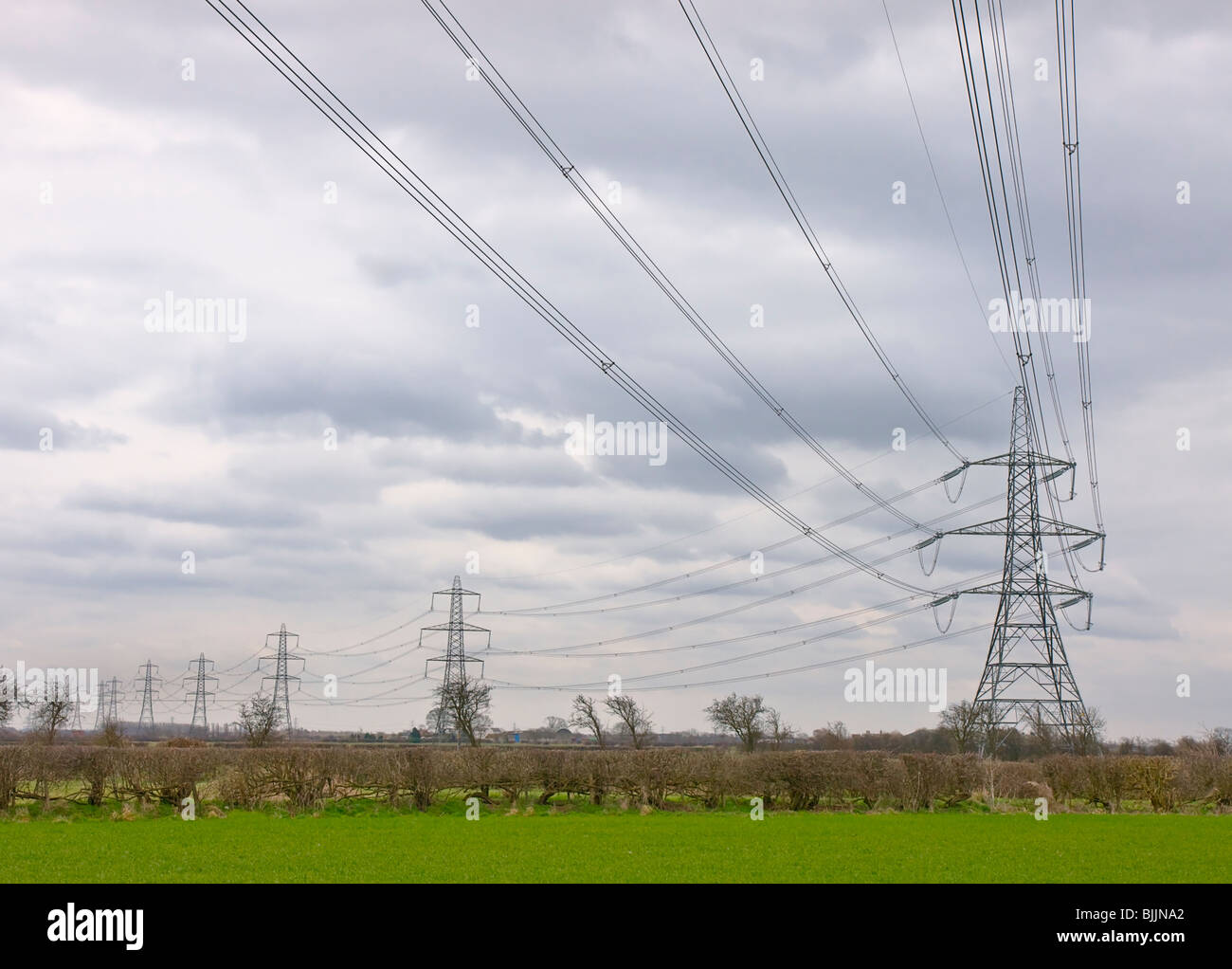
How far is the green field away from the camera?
2194 centimetres

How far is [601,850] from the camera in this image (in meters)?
26.5

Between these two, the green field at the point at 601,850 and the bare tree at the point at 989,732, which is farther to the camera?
the bare tree at the point at 989,732

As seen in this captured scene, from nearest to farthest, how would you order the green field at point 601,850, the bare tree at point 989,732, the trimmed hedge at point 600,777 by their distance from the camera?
the green field at point 601,850 < the trimmed hedge at point 600,777 < the bare tree at point 989,732

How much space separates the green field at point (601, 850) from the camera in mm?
21938

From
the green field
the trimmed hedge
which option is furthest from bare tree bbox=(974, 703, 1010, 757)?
the green field

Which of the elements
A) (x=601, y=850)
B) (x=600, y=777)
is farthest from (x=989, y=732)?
(x=601, y=850)

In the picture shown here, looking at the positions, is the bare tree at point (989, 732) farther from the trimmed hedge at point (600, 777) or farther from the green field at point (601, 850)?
the green field at point (601, 850)

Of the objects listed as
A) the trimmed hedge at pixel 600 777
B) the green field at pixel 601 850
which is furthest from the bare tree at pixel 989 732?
the green field at pixel 601 850

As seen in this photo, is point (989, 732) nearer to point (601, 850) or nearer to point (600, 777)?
point (600, 777)

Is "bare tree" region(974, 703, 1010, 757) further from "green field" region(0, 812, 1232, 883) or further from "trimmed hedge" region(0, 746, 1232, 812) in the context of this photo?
"green field" region(0, 812, 1232, 883)
